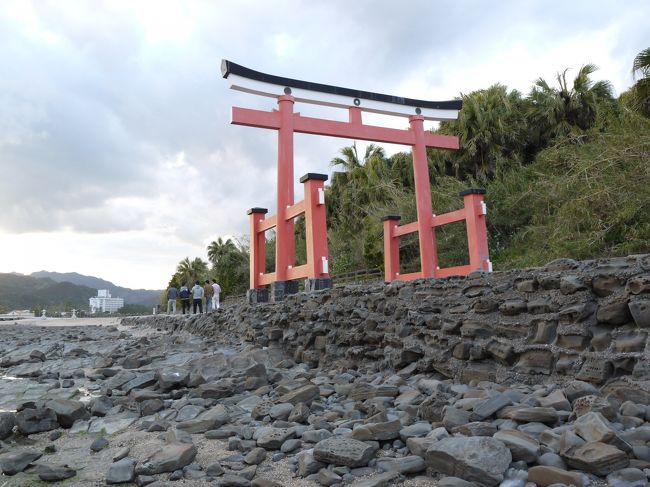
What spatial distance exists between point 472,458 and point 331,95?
1033cm

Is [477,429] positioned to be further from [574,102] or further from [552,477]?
[574,102]

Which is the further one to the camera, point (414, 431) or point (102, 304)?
point (102, 304)

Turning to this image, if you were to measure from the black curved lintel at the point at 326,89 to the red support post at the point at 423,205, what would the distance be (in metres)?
0.54

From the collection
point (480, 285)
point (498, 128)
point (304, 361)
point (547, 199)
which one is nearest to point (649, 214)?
point (547, 199)

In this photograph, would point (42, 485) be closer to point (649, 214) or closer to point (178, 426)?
point (178, 426)

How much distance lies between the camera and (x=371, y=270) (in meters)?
17.5

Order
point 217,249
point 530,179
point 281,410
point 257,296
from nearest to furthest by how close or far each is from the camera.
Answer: point 281,410, point 257,296, point 530,179, point 217,249

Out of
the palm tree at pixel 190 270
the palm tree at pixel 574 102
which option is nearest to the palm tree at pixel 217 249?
the palm tree at pixel 190 270

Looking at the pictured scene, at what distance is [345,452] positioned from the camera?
3111 millimetres

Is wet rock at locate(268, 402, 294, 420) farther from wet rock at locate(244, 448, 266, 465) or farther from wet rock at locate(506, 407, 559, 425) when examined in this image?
wet rock at locate(506, 407, 559, 425)

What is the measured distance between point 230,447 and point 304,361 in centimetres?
367

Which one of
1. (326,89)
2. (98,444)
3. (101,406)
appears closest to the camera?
(98,444)

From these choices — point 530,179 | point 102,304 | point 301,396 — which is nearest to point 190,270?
point 530,179

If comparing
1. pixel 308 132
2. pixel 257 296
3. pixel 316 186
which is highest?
pixel 308 132
